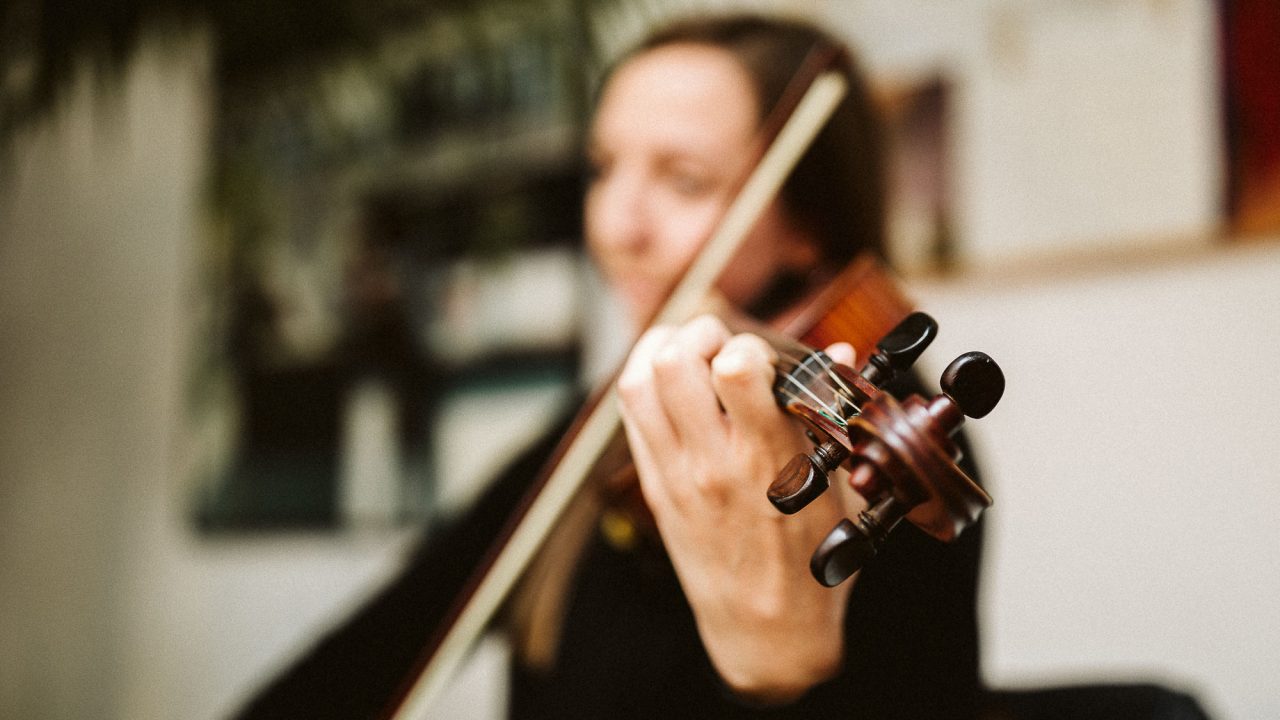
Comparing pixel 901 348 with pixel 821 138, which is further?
pixel 821 138

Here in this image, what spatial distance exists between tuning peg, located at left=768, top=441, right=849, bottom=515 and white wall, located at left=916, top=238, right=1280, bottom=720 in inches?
19.4

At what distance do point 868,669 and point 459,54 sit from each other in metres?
1.05

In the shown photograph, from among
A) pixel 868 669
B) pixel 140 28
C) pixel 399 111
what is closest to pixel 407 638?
pixel 868 669

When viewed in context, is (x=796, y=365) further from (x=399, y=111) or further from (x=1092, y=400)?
(x=399, y=111)

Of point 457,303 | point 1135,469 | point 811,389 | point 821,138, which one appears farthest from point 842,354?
point 457,303

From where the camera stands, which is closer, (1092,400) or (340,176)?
(1092,400)

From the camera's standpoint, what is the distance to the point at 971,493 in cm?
30

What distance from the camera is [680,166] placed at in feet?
2.15

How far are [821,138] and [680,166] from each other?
0.13 meters

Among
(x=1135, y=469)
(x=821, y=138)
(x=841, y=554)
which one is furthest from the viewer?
(x=1135, y=469)

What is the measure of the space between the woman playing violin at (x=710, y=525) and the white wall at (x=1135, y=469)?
0.30 metres

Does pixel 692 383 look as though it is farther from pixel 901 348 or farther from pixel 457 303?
pixel 457 303

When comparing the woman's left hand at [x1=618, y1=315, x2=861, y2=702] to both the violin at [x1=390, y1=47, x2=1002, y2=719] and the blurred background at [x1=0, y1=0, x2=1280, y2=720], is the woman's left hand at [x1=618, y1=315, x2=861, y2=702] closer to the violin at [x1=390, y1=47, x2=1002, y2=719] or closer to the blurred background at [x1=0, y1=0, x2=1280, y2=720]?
the violin at [x1=390, y1=47, x2=1002, y2=719]

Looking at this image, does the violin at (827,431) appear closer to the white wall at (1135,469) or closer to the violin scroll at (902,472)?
the violin scroll at (902,472)
